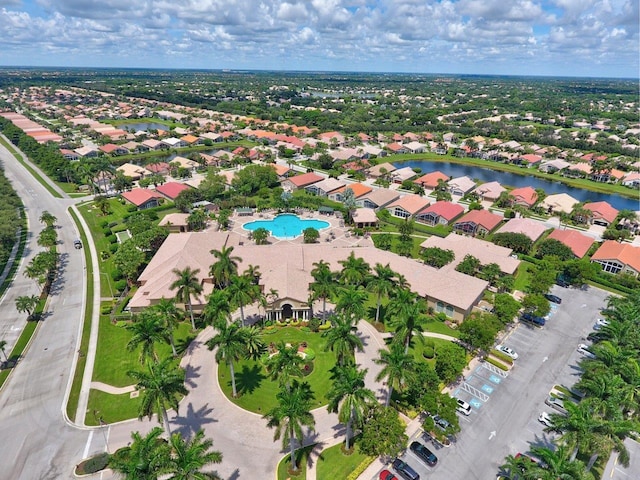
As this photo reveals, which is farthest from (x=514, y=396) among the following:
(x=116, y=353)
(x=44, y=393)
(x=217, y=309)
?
(x=44, y=393)

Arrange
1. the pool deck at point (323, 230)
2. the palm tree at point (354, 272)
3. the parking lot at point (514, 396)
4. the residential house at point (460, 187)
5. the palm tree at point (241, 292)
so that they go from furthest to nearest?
the residential house at point (460, 187), the pool deck at point (323, 230), the palm tree at point (354, 272), the palm tree at point (241, 292), the parking lot at point (514, 396)

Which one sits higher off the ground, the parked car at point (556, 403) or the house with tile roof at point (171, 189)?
the house with tile roof at point (171, 189)

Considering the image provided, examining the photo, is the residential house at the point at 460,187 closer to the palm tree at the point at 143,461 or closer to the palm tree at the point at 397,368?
the palm tree at the point at 397,368

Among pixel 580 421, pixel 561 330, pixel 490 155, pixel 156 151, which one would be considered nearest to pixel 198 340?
pixel 580 421

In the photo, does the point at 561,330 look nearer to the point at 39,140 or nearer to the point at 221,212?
the point at 221,212

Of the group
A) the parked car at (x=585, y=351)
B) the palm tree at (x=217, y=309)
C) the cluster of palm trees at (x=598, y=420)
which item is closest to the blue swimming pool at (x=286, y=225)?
the palm tree at (x=217, y=309)

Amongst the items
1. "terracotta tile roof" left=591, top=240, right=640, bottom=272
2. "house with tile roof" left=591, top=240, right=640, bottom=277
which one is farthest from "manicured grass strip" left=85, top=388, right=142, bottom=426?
"terracotta tile roof" left=591, top=240, right=640, bottom=272
